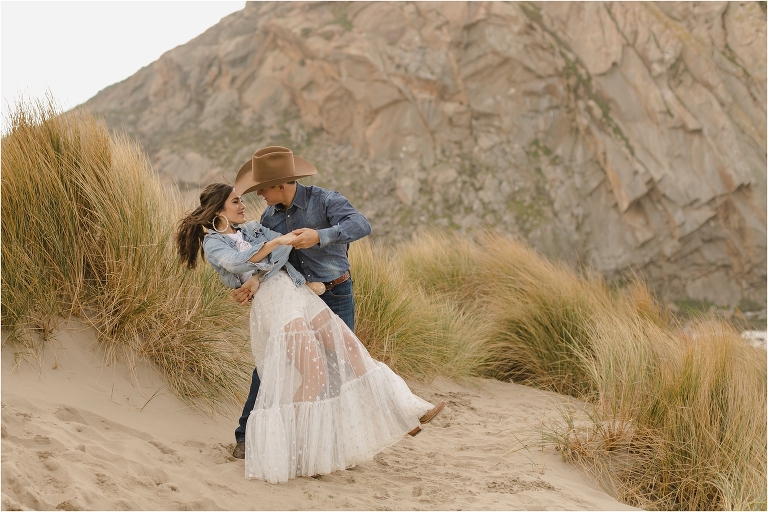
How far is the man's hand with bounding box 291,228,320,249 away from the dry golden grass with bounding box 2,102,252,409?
4.07 feet

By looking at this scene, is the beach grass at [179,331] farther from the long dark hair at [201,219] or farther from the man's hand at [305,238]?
the man's hand at [305,238]

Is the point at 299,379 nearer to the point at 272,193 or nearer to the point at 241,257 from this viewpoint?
the point at 241,257

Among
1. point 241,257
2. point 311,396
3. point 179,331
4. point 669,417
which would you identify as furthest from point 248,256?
point 669,417

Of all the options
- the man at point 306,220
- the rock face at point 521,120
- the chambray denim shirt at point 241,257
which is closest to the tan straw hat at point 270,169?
the man at point 306,220

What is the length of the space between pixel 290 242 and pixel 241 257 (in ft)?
0.78

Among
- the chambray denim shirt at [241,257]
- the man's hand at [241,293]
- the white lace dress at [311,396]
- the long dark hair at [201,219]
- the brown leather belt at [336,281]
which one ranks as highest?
the long dark hair at [201,219]

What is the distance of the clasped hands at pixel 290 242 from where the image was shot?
326cm

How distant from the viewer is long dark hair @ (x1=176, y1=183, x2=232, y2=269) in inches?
140

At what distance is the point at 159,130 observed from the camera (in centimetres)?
2130

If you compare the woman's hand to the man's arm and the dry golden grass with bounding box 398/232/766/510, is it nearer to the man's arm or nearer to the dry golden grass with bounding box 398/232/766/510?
the man's arm

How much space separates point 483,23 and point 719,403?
17.1 metres

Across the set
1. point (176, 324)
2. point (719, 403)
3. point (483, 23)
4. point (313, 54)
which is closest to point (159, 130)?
point (313, 54)

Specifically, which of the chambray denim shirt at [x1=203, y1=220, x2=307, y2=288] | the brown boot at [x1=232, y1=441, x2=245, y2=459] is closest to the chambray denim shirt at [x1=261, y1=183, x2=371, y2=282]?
the chambray denim shirt at [x1=203, y1=220, x2=307, y2=288]

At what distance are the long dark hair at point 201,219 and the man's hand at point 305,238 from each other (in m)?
0.49
